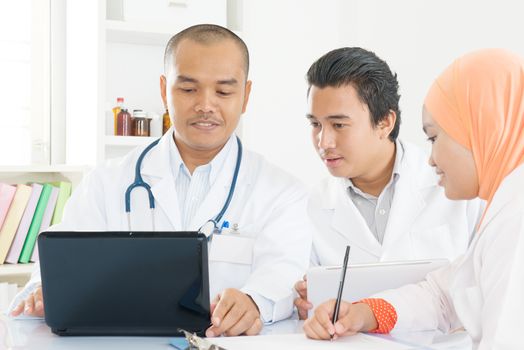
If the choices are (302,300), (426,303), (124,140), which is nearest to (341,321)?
(426,303)

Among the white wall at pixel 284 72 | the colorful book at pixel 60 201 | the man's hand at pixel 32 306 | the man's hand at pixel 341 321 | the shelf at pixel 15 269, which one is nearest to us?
the man's hand at pixel 341 321

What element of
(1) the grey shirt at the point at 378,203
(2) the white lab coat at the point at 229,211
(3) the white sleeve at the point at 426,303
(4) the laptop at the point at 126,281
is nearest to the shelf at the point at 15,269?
(2) the white lab coat at the point at 229,211

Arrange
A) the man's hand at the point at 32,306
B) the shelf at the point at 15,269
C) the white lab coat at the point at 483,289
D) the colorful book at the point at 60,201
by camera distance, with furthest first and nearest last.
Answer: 1. the colorful book at the point at 60,201
2. the shelf at the point at 15,269
3. the man's hand at the point at 32,306
4. the white lab coat at the point at 483,289

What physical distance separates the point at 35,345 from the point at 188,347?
0.26m

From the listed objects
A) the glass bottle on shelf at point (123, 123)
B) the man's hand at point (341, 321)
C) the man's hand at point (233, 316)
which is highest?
the glass bottle on shelf at point (123, 123)

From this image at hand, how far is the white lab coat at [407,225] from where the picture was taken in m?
1.94

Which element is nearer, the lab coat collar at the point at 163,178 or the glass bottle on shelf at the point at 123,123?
the lab coat collar at the point at 163,178

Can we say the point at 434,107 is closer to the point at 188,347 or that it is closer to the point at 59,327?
the point at 188,347

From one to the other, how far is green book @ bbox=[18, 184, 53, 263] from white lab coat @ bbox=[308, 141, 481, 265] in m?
1.21

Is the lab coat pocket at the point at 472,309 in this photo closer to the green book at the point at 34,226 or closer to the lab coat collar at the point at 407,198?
the lab coat collar at the point at 407,198

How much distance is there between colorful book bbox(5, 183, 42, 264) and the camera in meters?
2.71

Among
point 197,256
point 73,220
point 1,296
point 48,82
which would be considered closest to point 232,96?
point 73,220

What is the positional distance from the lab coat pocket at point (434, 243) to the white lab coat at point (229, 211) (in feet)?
1.26

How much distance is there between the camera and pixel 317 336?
1.14m
